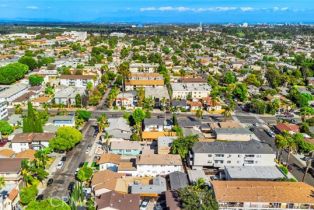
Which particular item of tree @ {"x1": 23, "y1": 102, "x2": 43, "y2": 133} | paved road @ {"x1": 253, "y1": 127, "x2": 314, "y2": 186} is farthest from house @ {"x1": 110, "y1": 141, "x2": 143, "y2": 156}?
paved road @ {"x1": 253, "y1": 127, "x2": 314, "y2": 186}

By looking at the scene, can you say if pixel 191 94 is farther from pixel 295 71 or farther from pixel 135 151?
pixel 295 71

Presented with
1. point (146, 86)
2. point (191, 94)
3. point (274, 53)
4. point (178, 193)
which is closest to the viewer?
point (178, 193)

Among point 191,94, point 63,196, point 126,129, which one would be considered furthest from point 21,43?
point 63,196

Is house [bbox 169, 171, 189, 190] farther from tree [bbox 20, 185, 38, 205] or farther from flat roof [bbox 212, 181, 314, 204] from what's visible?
tree [bbox 20, 185, 38, 205]

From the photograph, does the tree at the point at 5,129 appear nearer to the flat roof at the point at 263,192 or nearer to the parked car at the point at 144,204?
the parked car at the point at 144,204

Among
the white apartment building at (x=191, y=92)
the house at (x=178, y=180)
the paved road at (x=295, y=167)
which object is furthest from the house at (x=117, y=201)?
the white apartment building at (x=191, y=92)
